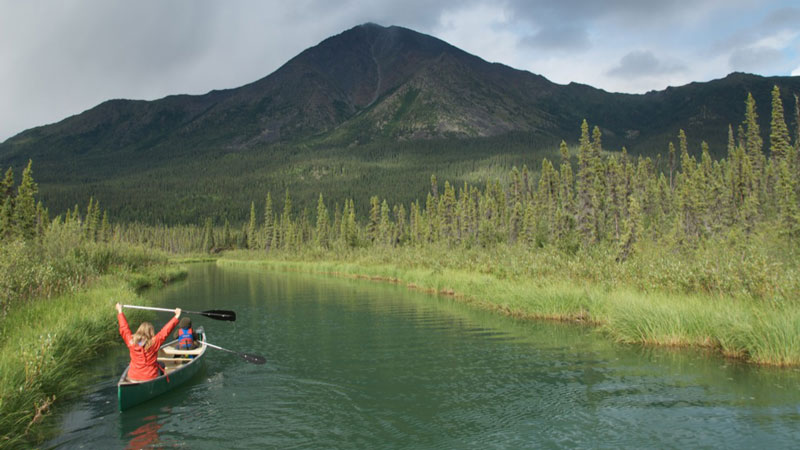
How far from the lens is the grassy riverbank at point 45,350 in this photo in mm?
11078

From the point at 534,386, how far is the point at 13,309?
62.2 feet

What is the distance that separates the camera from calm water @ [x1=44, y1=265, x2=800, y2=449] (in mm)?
11594

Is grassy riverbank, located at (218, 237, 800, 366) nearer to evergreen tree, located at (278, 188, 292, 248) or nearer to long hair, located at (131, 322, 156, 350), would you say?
long hair, located at (131, 322, 156, 350)

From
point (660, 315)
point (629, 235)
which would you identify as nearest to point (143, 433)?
point (660, 315)

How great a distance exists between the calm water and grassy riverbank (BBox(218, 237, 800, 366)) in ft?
3.10

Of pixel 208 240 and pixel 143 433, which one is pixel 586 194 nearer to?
pixel 143 433

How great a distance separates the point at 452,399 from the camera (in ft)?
47.1

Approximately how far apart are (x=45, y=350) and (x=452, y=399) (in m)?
11.2

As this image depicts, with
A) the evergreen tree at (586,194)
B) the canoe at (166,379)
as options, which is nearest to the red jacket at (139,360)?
the canoe at (166,379)

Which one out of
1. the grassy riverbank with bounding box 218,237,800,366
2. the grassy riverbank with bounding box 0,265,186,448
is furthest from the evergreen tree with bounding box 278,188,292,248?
the grassy riverbank with bounding box 0,265,186,448

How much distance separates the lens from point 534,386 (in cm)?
1540

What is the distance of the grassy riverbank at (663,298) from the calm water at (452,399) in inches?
37.2

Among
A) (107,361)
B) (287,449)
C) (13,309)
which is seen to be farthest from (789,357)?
(13,309)

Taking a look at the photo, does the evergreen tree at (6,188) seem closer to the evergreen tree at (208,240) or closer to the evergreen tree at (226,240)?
the evergreen tree at (226,240)
